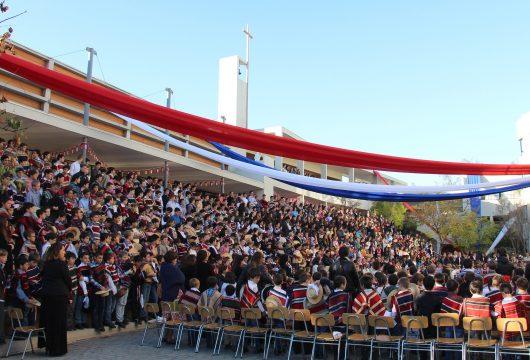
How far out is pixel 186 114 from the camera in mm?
9188

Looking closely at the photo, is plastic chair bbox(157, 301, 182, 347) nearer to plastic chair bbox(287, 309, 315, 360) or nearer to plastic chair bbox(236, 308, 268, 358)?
plastic chair bbox(236, 308, 268, 358)

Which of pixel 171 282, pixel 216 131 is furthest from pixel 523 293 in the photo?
pixel 171 282

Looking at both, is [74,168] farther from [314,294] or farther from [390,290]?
[390,290]

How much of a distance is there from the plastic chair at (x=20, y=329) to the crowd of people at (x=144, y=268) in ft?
0.62

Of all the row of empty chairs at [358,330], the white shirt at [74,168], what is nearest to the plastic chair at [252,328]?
the row of empty chairs at [358,330]

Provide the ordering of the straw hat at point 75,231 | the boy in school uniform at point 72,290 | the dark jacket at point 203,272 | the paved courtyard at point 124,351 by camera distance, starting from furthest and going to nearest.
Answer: the dark jacket at point 203,272 → the straw hat at point 75,231 → the boy in school uniform at point 72,290 → the paved courtyard at point 124,351

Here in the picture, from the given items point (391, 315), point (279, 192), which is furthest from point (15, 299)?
point (279, 192)

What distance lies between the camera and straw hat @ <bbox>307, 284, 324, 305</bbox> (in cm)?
854

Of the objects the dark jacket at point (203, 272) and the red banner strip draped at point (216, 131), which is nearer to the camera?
the red banner strip draped at point (216, 131)

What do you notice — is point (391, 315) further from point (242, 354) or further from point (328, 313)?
point (242, 354)

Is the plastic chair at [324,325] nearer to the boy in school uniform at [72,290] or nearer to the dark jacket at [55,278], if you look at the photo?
the dark jacket at [55,278]

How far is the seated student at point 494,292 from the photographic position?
7723mm

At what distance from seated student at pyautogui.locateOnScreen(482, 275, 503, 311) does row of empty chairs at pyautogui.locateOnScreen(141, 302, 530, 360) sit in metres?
0.45

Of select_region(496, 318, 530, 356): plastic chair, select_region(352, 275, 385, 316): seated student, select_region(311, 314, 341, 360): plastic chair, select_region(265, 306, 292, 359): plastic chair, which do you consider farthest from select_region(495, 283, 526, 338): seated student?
select_region(265, 306, 292, 359): plastic chair
